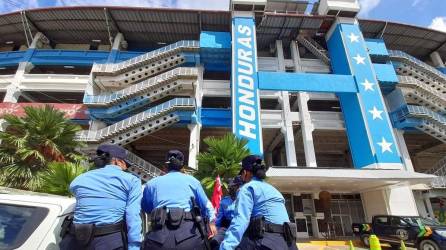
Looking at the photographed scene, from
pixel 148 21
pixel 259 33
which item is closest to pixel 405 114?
pixel 259 33

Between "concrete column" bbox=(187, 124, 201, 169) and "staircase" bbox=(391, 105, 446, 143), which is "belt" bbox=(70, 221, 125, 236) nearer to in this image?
"concrete column" bbox=(187, 124, 201, 169)

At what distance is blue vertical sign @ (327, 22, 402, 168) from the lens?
17.5m

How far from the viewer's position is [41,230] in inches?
96.0

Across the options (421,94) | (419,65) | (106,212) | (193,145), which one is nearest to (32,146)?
(193,145)

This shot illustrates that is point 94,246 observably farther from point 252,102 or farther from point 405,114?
point 405,114

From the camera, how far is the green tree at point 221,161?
446 inches

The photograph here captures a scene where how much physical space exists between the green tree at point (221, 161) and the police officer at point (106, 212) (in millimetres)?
8456

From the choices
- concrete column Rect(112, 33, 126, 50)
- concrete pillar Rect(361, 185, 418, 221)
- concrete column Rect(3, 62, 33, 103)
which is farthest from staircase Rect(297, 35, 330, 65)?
concrete column Rect(3, 62, 33, 103)

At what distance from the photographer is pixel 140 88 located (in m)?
19.7

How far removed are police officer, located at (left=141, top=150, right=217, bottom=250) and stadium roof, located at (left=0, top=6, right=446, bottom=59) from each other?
22453 millimetres

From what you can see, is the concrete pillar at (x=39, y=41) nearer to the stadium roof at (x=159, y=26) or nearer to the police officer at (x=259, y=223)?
the stadium roof at (x=159, y=26)

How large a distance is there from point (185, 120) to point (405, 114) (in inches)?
618

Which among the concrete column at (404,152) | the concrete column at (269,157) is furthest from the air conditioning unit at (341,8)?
the concrete column at (269,157)

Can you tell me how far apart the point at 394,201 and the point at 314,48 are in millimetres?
13565
